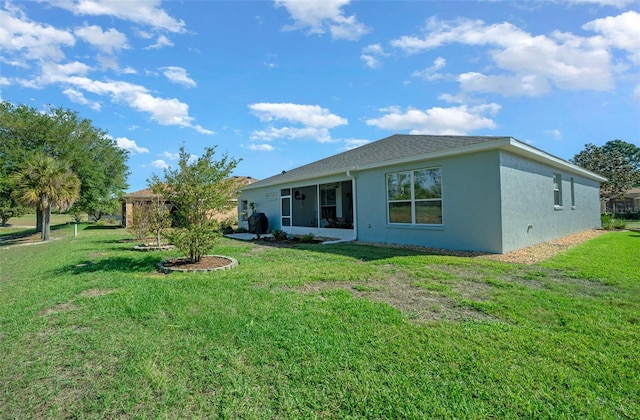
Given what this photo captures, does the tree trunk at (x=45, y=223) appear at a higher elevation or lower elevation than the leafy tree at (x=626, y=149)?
lower

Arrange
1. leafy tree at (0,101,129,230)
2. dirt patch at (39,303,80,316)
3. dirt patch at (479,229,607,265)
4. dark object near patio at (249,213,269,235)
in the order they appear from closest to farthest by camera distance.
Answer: dirt patch at (39,303,80,316)
dirt patch at (479,229,607,265)
dark object near patio at (249,213,269,235)
leafy tree at (0,101,129,230)

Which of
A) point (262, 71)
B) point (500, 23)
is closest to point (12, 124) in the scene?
point (262, 71)

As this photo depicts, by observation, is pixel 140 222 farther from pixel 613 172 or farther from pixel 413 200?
pixel 613 172

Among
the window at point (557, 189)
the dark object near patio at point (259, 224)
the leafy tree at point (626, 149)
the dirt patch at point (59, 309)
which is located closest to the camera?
the dirt patch at point (59, 309)

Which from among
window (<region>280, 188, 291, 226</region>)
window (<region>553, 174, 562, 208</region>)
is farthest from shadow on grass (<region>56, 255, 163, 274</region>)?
window (<region>553, 174, 562, 208</region>)

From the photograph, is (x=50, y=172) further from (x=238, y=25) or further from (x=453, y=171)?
(x=453, y=171)

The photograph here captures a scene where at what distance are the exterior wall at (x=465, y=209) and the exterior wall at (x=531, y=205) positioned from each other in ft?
0.88

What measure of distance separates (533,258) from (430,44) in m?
7.20

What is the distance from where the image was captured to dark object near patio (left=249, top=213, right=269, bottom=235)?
16234 millimetres

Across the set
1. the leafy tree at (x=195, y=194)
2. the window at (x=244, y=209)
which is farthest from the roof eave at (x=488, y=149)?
the window at (x=244, y=209)

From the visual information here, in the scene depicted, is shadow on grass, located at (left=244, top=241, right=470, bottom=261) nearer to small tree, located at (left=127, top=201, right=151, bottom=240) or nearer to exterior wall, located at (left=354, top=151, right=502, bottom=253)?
exterior wall, located at (left=354, top=151, right=502, bottom=253)

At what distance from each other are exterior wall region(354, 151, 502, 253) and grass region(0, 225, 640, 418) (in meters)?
2.75

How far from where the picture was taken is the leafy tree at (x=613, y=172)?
32.6 meters

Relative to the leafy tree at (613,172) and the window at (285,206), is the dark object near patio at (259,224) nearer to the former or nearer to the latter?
the window at (285,206)
